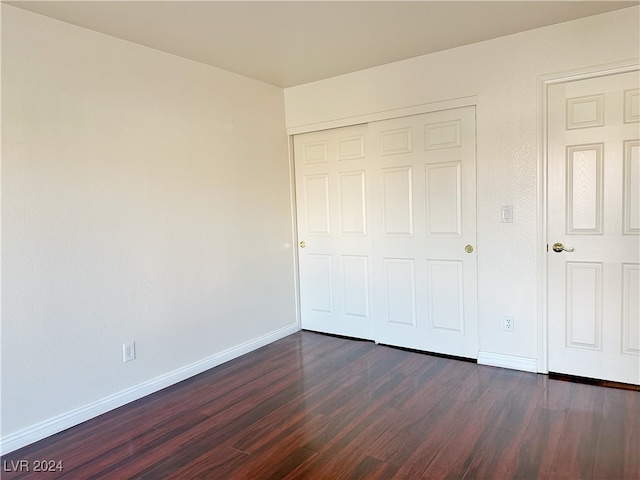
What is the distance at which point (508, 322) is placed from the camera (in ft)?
10.7

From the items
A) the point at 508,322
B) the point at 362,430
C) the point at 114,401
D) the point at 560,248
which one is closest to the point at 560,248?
the point at 560,248

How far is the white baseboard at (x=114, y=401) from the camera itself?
2.40 meters

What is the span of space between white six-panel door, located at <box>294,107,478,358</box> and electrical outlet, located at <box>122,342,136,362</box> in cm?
194

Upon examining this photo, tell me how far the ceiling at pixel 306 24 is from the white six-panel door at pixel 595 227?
606 millimetres

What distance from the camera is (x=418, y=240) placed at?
12.0 ft

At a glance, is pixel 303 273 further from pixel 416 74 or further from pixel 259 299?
pixel 416 74

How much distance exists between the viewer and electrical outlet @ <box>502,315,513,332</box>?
3242mm

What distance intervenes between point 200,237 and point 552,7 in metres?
2.95

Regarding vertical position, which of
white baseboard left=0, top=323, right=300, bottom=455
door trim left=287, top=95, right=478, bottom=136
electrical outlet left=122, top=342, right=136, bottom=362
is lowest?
white baseboard left=0, top=323, right=300, bottom=455

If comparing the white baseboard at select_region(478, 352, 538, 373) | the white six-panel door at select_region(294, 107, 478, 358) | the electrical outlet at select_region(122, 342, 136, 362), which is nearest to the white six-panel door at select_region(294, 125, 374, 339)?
the white six-panel door at select_region(294, 107, 478, 358)

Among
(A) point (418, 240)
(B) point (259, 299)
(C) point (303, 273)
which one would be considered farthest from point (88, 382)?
(A) point (418, 240)

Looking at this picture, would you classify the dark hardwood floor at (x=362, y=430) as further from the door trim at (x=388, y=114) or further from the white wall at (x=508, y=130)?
the door trim at (x=388, y=114)

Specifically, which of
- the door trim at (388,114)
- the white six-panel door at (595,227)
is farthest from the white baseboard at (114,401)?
the white six-panel door at (595,227)

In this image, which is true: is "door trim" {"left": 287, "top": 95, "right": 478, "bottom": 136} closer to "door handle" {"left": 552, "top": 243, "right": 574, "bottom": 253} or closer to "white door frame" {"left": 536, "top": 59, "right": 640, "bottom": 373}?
"white door frame" {"left": 536, "top": 59, "right": 640, "bottom": 373}
